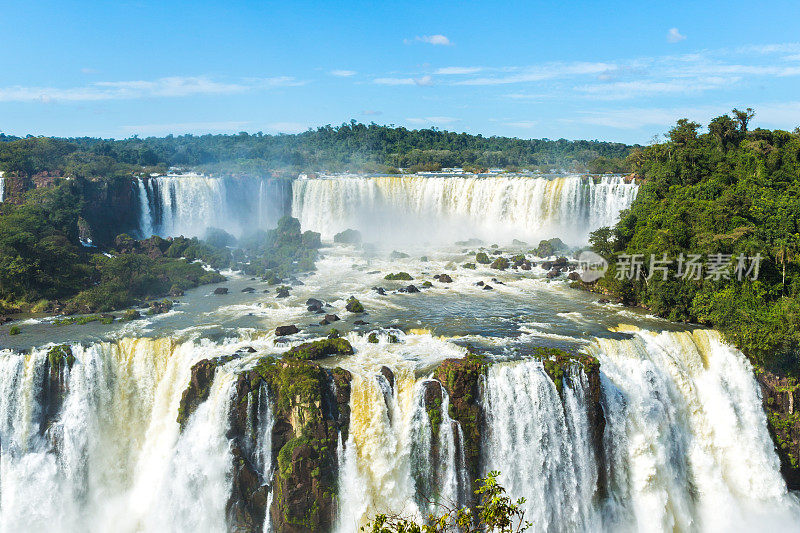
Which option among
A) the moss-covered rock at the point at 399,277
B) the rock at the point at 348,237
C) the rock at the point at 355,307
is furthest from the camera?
the rock at the point at 348,237

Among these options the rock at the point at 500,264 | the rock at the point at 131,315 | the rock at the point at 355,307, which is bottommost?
the rock at the point at 131,315

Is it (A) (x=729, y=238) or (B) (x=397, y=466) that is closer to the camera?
(B) (x=397, y=466)

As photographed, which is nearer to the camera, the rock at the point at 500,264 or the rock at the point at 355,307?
the rock at the point at 355,307

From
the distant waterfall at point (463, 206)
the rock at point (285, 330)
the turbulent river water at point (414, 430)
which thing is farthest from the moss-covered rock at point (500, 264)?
the rock at point (285, 330)

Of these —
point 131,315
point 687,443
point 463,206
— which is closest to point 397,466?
A: point 687,443

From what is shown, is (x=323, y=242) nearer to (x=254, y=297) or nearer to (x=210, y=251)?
Answer: (x=210, y=251)

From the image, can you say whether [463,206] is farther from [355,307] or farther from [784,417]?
[784,417]

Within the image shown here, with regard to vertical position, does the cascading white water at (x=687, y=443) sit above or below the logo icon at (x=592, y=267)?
below

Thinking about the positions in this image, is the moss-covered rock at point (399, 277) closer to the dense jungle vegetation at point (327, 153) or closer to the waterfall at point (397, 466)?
the waterfall at point (397, 466)
